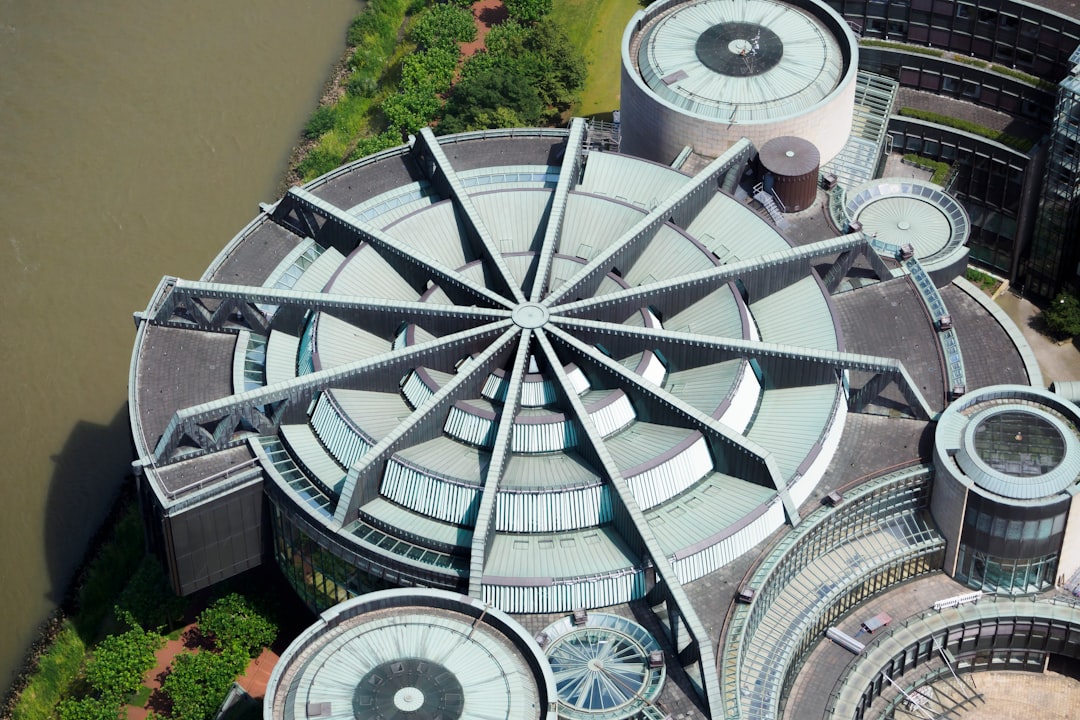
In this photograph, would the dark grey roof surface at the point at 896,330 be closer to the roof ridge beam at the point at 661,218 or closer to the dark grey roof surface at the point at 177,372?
the roof ridge beam at the point at 661,218

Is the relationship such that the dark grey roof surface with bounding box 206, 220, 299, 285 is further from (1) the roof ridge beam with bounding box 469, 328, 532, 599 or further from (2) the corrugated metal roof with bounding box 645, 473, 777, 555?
(2) the corrugated metal roof with bounding box 645, 473, 777, 555

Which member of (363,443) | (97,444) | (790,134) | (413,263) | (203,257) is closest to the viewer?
(363,443)

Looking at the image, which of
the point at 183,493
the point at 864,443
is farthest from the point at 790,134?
the point at 183,493

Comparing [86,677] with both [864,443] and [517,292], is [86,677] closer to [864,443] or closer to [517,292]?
[517,292]

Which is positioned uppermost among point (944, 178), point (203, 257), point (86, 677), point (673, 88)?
point (673, 88)

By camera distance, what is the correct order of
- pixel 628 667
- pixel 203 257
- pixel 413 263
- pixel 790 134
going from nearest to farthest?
pixel 628 667, pixel 413 263, pixel 790 134, pixel 203 257

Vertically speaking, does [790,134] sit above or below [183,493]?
above

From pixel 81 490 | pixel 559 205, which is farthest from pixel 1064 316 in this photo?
pixel 81 490

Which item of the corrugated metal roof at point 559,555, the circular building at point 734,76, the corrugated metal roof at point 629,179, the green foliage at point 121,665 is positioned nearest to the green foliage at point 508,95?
the circular building at point 734,76
